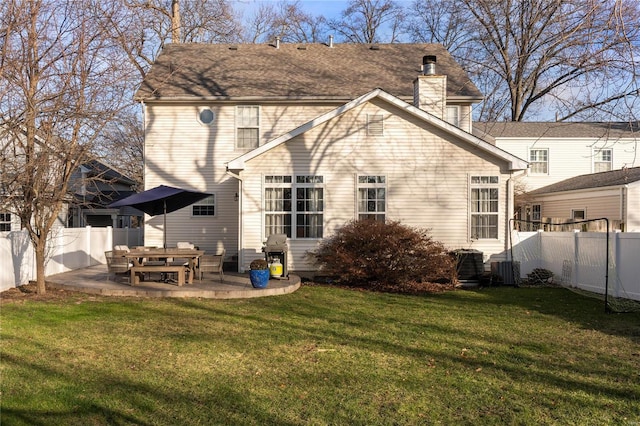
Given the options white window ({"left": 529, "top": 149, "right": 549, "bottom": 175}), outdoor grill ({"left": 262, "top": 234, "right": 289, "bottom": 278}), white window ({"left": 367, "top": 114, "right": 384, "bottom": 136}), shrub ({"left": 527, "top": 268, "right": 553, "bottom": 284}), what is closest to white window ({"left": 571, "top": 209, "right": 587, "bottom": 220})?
white window ({"left": 529, "top": 149, "right": 549, "bottom": 175})

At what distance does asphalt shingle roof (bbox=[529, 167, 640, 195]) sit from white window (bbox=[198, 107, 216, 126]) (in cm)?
1406

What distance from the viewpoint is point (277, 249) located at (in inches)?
509

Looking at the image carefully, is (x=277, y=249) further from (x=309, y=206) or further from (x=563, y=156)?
(x=563, y=156)

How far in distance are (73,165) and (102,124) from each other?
1.01 m

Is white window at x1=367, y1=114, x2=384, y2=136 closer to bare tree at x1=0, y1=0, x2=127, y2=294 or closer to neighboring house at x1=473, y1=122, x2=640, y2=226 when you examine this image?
bare tree at x1=0, y1=0, x2=127, y2=294

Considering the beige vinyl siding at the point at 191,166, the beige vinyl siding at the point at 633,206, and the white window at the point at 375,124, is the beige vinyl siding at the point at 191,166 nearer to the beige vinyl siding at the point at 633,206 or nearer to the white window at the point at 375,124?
the white window at the point at 375,124

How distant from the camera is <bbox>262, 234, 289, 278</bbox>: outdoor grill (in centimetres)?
1298

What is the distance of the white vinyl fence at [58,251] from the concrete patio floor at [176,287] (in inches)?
22.1

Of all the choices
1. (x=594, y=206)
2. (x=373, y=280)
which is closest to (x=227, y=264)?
(x=373, y=280)

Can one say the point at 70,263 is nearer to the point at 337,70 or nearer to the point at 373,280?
the point at 373,280

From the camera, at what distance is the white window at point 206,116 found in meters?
17.6

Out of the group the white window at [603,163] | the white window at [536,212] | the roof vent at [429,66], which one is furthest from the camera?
the white window at [603,163]

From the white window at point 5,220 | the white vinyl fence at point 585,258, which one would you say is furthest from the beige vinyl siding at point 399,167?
the white window at point 5,220

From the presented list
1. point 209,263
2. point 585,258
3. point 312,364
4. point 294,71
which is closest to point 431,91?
point 294,71
